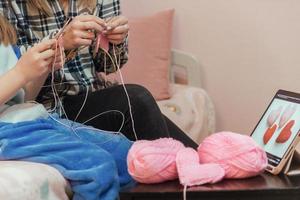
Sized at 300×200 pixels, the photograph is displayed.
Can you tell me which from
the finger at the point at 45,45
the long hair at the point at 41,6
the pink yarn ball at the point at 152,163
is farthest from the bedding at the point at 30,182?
the long hair at the point at 41,6

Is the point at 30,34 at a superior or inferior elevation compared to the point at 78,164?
superior

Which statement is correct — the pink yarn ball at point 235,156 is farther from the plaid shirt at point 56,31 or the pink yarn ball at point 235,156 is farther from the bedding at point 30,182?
the plaid shirt at point 56,31

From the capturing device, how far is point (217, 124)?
1987mm

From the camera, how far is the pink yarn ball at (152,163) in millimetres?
937

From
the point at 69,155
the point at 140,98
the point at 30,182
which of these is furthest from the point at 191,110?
the point at 30,182

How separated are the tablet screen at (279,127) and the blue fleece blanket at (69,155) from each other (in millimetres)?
304

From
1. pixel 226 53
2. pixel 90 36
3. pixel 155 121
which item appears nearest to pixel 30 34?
pixel 90 36

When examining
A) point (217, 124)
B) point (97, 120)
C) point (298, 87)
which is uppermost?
point (97, 120)

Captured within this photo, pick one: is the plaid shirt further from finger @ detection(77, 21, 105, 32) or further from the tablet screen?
the tablet screen

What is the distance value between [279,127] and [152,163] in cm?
32

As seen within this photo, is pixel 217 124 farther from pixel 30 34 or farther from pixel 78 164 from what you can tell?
pixel 78 164

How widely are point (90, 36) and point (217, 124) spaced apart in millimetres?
1008

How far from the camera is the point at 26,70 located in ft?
3.38

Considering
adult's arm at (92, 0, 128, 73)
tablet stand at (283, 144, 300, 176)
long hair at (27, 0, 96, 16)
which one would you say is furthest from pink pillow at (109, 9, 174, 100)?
tablet stand at (283, 144, 300, 176)
